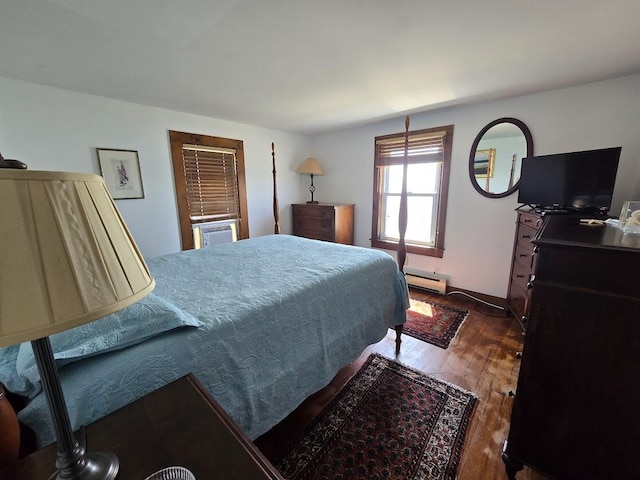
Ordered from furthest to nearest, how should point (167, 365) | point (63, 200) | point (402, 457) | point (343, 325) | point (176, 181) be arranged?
point (176, 181)
point (343, 325)
point (402, 457)
point (167, 365)
point (63, 200)

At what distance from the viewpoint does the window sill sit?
3366 millimetres

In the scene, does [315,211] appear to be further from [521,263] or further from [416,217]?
[521,263]

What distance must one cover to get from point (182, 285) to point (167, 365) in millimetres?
673

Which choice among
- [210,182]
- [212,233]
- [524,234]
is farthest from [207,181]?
[524,234]

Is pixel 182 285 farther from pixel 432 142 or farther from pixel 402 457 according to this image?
pixel 432 142

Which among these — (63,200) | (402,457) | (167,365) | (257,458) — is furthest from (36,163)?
(402,457)

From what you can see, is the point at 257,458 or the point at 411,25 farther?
the point at 411,25

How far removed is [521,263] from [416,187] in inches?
60.9

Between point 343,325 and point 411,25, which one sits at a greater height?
point 411,25

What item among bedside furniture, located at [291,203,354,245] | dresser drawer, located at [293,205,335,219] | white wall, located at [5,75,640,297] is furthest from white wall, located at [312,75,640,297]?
dresser drawer, located at [293,205,335,219]

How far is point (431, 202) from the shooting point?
11.2 ft

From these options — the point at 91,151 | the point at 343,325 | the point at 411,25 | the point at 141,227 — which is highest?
the point at 411,25

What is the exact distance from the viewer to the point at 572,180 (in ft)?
6.85

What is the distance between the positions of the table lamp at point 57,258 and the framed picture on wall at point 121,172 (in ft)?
9.14
